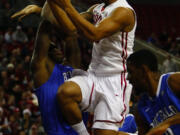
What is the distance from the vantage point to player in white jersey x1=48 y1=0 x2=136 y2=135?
3645 millimetres

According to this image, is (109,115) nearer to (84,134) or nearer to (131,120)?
(84,134)

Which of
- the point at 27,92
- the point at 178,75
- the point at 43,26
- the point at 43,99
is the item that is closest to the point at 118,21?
the point at 178,75

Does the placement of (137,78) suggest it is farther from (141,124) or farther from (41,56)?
(41,56)

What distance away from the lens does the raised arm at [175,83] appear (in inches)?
136

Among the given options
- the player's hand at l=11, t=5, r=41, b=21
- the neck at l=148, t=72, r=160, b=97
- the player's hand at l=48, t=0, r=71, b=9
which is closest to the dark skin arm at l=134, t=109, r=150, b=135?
the neck at l=148, t=72, r=160, b=97

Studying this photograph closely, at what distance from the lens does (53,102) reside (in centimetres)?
431

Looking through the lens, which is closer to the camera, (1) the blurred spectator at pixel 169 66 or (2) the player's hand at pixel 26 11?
(2) the player's hand at pixel 26 11

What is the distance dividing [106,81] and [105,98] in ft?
0.53

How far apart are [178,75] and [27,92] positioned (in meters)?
7.50

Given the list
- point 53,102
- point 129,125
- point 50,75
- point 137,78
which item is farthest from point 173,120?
point 50,75

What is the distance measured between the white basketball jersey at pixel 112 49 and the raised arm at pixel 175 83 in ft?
1.65

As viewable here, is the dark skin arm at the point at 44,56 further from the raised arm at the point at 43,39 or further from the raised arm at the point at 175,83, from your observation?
the raised arm at the point at 175,83

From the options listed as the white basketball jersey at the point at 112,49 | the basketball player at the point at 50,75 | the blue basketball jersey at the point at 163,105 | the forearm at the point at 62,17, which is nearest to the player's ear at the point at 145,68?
the blue basketball jersey at the point at 163,105

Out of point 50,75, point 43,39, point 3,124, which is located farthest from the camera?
point 3,124
